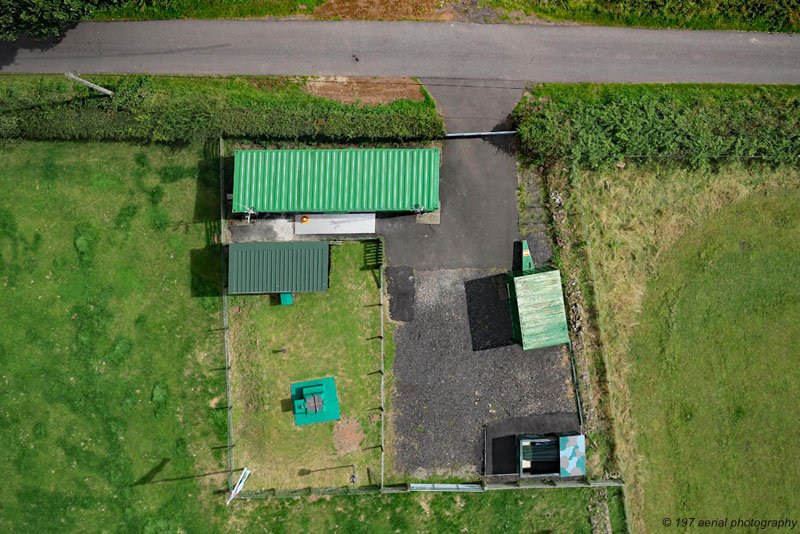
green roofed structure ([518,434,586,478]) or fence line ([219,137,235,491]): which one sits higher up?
fence line ([219,137,235,491])

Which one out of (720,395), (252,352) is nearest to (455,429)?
(252,352)

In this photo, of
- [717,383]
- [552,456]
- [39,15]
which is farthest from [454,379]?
[39,15]

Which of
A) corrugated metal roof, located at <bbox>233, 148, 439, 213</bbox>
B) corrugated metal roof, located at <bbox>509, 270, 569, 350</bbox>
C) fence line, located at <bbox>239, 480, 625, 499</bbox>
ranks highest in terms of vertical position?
corrugated metal roof, located at <bbox>233, 148, 439, 213</bbox>

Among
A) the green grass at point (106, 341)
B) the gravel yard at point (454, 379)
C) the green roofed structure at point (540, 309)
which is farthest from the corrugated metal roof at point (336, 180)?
the green roofed structure at point (540, 309)

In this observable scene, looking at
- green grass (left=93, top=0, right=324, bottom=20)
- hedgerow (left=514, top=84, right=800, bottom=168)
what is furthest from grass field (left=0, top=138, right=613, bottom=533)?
hedgerow (left=514, top=84, right=800, bottom=168)

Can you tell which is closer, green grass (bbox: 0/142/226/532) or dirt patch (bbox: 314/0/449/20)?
green grass (bbox: 0/142/226/532)

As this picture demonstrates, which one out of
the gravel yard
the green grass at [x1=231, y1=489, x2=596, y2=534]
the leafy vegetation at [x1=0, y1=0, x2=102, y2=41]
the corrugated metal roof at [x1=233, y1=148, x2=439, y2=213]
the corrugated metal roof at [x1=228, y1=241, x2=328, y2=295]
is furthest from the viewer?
the gravel yard

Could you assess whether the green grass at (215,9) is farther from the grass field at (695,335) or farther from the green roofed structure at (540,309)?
the green roofed structure at (540,309)

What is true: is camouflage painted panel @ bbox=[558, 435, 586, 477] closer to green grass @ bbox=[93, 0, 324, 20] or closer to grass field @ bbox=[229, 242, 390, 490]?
grass field @ bbox=[229, 242, 390, 490]
